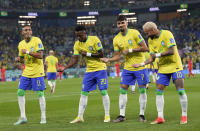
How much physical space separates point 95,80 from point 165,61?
2098mm

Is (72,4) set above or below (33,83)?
above

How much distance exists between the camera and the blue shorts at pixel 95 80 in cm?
927

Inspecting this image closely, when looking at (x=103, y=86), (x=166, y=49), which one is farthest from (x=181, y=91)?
(x=103, y=86)

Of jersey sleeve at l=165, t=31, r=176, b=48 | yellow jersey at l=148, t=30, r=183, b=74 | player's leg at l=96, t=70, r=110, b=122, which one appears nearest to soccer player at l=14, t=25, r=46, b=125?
player's leg at l=96, t=70, r=110, b=122

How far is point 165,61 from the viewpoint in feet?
28.0

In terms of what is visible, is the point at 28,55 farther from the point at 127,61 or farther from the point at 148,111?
the point at 148,111

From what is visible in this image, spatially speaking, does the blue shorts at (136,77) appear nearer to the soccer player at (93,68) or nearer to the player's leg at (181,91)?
the soccer player at (93,68)

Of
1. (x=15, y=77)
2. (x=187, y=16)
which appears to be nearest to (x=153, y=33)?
(x=15, y=77)

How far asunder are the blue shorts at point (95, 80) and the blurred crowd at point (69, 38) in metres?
38.8

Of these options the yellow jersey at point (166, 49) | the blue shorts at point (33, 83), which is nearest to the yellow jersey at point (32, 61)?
the blue shorts at point (33, 83)

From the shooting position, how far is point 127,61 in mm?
9406

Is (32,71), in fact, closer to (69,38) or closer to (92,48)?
(92,48)

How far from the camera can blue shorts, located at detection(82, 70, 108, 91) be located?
30.4ft

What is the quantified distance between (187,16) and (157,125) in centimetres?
5543
